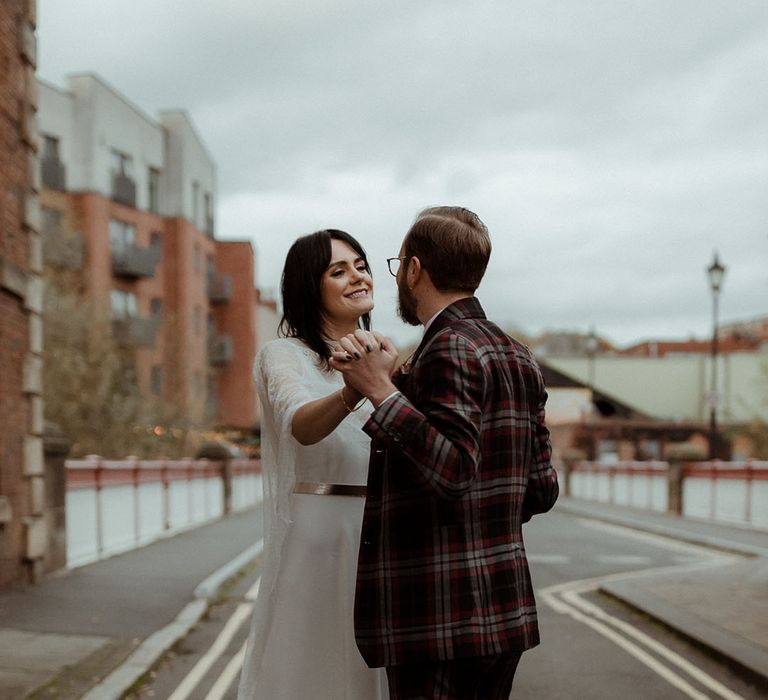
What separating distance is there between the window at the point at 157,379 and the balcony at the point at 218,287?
6.72 meters

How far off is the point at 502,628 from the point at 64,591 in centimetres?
746

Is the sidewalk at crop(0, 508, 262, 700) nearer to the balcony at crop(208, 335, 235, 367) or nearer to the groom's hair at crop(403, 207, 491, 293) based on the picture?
the groom's hair at crop(403, 207, 491, 293)

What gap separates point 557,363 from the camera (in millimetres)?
64625

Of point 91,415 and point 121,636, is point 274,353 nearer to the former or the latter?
point 121,636

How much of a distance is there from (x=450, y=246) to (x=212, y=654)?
5079 millimetres

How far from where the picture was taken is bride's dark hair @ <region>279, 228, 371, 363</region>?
3160mm

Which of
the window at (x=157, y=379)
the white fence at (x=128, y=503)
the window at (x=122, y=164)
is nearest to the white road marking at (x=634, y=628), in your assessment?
the white fence at (x=128, y=503)

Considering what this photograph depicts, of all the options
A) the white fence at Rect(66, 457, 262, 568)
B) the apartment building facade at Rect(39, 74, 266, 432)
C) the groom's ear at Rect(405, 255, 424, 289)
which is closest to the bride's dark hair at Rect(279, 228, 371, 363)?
the groom's ear at Rect(405, 255, 424, 289)

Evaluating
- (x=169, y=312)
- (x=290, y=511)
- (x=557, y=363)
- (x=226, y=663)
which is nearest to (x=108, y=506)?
(x=226, y=663)

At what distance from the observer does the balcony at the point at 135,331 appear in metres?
39.2

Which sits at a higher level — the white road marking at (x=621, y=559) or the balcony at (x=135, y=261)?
the balcony at (x=135, y=261)

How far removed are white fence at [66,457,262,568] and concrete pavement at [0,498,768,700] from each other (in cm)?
37

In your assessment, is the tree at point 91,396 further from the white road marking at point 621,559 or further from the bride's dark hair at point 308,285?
the bride's dark hair at point 308,285

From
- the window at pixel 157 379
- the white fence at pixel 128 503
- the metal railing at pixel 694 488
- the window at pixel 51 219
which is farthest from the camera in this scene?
the window at pixel 157 379
